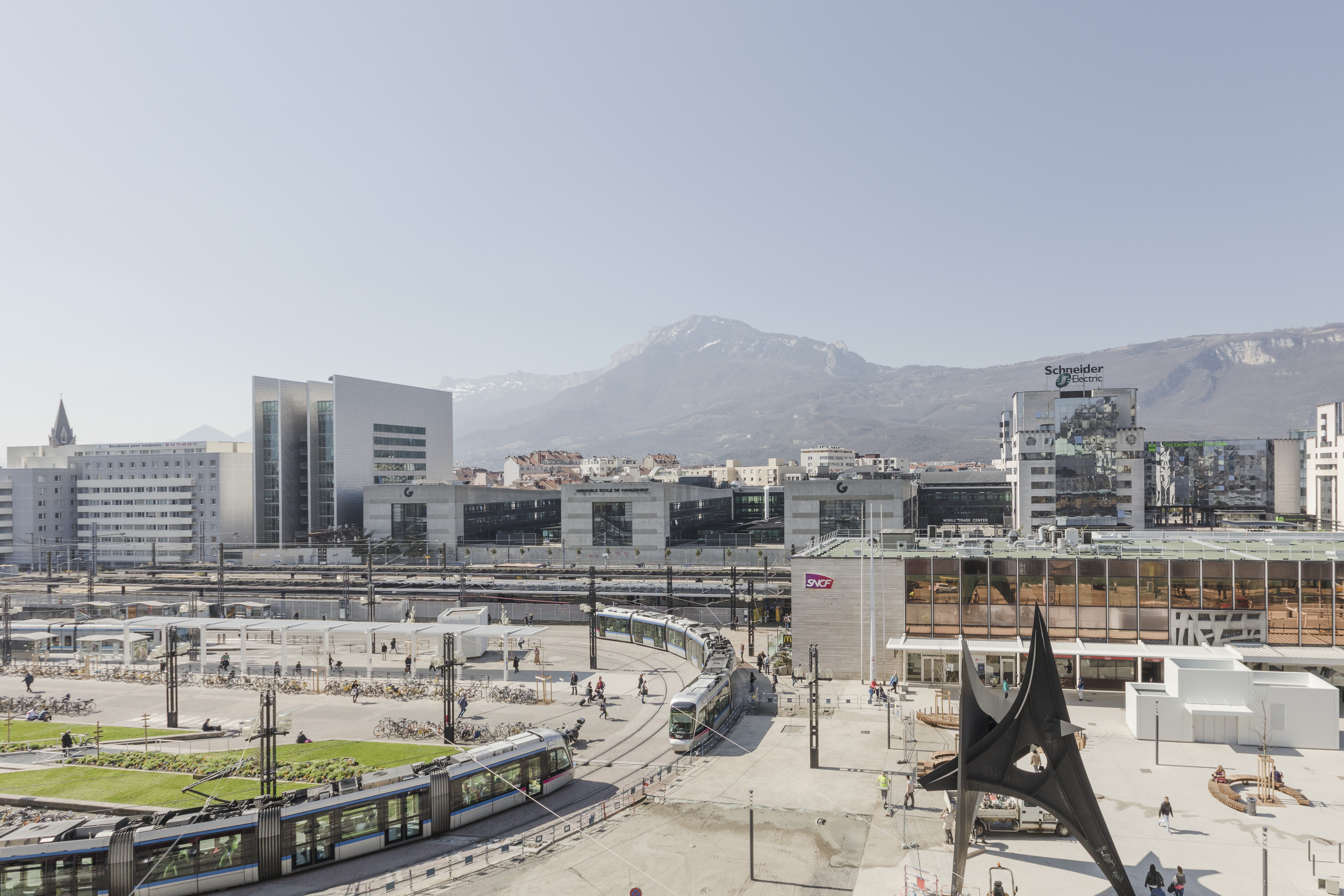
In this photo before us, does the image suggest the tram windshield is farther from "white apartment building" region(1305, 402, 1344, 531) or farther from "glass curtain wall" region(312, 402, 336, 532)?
"white apartment building" region(1305, 402, 1344, 531)

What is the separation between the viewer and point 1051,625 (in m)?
48.5

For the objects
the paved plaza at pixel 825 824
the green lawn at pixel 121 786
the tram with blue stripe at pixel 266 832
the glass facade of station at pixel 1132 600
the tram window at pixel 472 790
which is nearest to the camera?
the tram with blue stripe at pixel 266 832

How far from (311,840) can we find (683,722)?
16177 mm

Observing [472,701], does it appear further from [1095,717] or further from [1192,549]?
[1192,549]

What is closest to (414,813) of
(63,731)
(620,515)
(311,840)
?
(311,840)

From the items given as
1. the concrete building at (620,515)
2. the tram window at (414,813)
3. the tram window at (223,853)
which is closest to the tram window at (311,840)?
the tram window at (223,853)

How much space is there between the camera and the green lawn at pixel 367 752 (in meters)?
36.0

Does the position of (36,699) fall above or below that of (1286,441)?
below

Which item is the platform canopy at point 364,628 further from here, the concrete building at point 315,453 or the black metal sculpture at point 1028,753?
the concrete building at point 315,453

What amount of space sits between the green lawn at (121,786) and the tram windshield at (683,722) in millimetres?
15717

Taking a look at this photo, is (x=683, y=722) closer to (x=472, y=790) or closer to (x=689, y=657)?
(x=472, y=790)

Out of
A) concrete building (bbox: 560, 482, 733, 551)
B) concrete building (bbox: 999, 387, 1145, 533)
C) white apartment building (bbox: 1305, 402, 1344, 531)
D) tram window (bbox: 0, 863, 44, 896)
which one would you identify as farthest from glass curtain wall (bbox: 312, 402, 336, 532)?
white apartment building (bbox: 1305, 402, 1344, 531)

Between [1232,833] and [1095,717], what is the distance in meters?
14.5

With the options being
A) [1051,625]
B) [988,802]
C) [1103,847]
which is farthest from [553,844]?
[1051,625]
